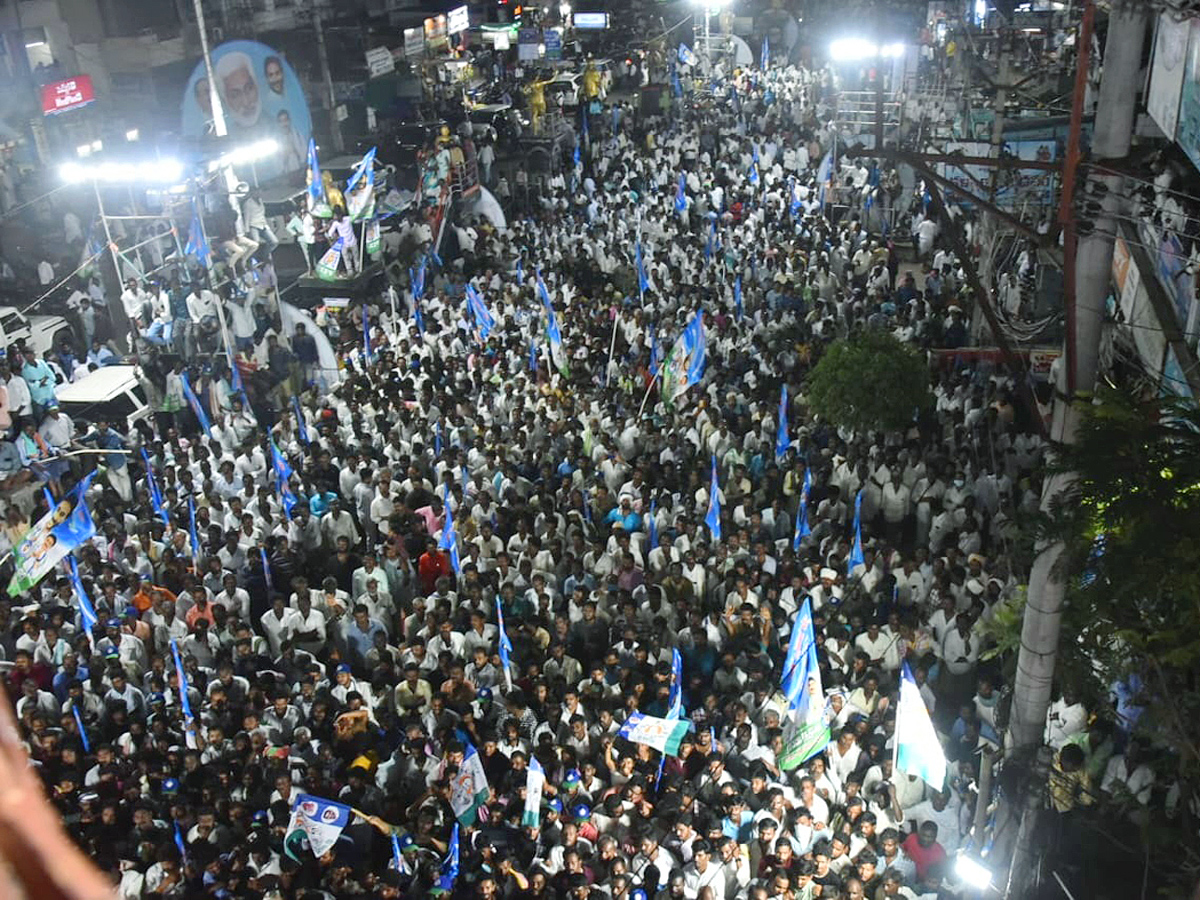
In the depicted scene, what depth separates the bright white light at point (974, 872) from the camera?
668 centimetres

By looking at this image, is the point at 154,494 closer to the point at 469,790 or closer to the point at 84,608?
the point at 84,608

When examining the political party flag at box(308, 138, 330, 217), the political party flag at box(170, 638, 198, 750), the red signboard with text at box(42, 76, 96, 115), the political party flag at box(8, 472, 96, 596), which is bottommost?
the political party flag at box(170, 638, 198, 750)

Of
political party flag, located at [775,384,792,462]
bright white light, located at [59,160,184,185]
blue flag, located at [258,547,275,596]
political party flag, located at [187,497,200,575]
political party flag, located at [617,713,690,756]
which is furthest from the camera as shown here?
bright white light, located at [59,160,184,185]

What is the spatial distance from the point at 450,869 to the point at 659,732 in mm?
1694

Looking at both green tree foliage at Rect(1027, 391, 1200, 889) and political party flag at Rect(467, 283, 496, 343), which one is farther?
political party flag at Rect(467, 283, 496, 343)

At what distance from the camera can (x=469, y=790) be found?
7699mm

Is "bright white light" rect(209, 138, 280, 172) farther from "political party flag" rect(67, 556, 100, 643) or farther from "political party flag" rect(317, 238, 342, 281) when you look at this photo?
"political party flag" rect(67, 556, 100, 643)

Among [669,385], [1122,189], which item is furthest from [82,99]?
[1122,189]


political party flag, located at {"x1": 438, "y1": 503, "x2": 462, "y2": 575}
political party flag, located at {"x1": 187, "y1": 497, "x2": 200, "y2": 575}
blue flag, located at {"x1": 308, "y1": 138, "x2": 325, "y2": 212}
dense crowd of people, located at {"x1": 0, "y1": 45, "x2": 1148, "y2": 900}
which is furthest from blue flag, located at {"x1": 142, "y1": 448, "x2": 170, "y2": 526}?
blue flag, located at {"x1": 308, "y1": 138, "x2": 325, "y2": 212}

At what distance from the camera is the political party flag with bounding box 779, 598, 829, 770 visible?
317 inches

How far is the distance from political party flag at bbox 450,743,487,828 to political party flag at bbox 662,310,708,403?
259 inches

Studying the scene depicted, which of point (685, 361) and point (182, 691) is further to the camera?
point (685, 361)

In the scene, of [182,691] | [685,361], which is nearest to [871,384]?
[685,361]

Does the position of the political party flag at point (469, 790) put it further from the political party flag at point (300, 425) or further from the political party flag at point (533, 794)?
the political party flag at point (300, 425)
